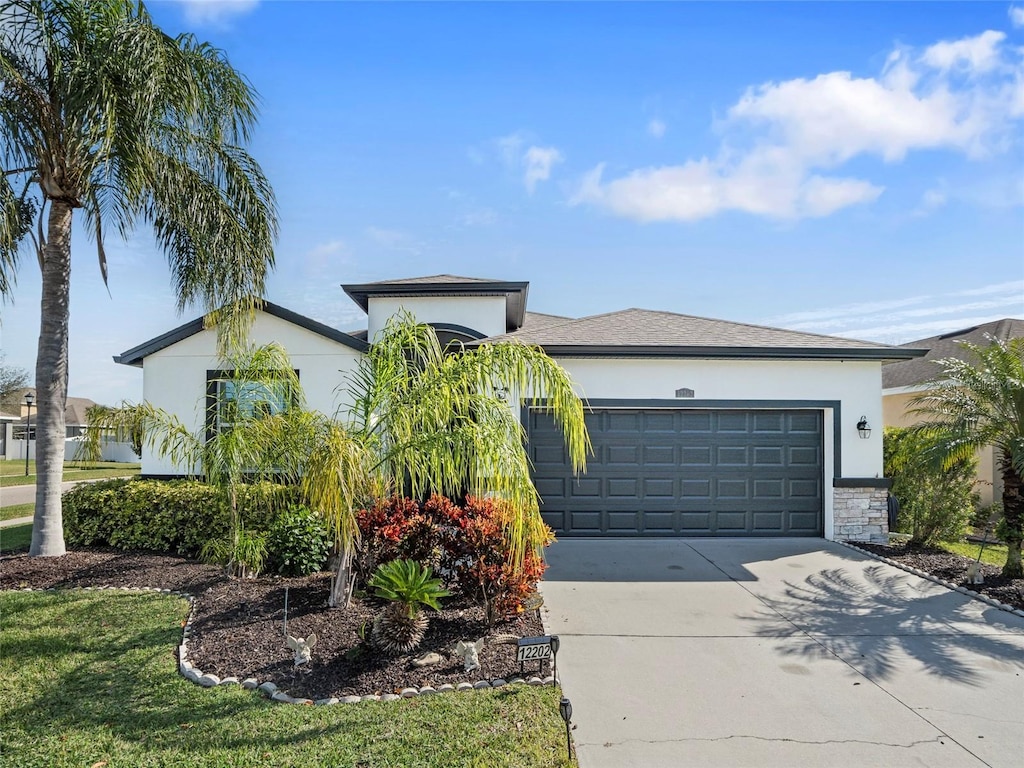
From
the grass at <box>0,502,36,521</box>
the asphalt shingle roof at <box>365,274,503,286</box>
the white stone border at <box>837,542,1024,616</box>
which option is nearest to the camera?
the white stone border at <box>837,542,1024,616</box>

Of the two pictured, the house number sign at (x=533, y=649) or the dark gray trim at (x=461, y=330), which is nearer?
the house number sign at (x=533, y=649)

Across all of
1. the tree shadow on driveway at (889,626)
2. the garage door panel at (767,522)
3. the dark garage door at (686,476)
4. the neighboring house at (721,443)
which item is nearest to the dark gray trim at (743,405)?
the neighboring house at (721,443)

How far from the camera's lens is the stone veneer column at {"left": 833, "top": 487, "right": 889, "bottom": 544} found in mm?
10023

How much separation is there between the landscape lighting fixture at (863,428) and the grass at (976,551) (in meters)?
2.02

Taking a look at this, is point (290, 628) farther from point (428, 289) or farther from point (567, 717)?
point (428, 289)

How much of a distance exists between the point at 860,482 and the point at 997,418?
2.29 meters

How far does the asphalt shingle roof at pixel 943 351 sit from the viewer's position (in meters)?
15.5

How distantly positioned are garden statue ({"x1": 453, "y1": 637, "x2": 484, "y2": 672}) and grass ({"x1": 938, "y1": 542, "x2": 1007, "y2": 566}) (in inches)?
329

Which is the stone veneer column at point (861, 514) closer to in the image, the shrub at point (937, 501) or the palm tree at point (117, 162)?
the shrub at point (937, 501)

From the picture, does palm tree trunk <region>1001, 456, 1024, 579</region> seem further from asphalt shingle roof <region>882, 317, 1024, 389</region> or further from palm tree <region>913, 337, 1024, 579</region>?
asphalt shingle roof <region>882, 317, 1024, 389</region>

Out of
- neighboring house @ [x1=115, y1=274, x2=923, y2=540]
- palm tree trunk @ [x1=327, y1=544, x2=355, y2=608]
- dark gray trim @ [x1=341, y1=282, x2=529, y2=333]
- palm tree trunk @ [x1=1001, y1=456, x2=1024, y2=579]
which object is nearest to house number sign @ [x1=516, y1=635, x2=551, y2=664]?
palm tree trunk @ [x1=327, y1=544, x2=355, y2=608]

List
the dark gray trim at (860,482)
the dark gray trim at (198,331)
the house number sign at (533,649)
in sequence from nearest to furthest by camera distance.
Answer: the house number sign at (533,649) → the dark gray trim at (860,482) → the dark gray trim at (198,331)

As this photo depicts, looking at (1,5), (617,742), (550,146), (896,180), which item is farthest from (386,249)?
(617,742)

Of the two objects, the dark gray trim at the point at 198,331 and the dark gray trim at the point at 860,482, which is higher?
the dark gray trim at the point at 198,331
